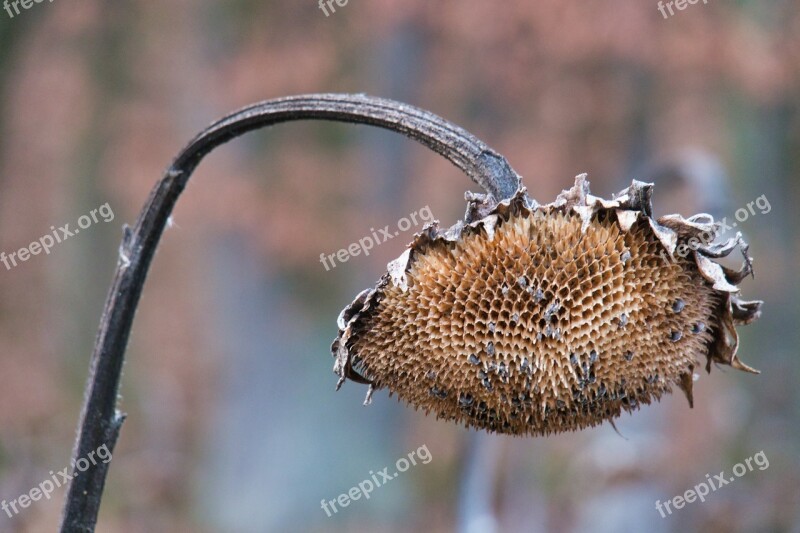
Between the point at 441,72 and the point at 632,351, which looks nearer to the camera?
the point at 632,351

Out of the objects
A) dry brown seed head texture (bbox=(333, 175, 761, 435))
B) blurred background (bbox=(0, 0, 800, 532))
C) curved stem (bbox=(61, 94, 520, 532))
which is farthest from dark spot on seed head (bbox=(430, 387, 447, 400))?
blurred background (bbox=(0, 0, 800, 532))

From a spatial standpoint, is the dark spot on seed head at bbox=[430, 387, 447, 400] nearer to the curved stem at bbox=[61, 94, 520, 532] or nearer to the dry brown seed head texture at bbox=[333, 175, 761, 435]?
the dry brown seed head texture at bbox=[333, 175, 761, 435]

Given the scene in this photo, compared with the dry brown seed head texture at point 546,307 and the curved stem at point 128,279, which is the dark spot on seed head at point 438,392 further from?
the curved stem at point 128,279

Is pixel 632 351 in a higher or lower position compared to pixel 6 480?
lower

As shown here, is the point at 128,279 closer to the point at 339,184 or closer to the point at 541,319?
the point at 541,319

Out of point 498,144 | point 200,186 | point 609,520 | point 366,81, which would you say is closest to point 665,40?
point 498,144

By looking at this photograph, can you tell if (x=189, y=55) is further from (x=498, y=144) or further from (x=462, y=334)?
(x=462, y=334)

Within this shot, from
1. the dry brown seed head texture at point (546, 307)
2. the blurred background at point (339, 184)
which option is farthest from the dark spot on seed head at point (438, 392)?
the blurred background at point (339, 184)

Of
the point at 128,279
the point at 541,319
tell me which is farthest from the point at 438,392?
the point at 128,279
